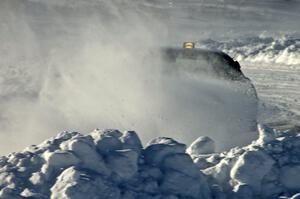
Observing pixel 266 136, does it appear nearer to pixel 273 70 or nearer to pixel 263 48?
pixel 273 70

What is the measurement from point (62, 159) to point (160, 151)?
271 cm

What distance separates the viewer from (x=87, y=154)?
56.6 ft

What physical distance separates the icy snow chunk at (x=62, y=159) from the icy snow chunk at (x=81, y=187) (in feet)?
1.30

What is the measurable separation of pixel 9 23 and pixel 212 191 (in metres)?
40.4

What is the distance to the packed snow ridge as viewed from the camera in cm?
1659

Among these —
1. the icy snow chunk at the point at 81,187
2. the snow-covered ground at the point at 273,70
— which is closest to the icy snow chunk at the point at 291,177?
the icy snow chunk at the point at 81,187

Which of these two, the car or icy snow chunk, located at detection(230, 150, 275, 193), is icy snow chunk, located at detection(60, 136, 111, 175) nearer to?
icy snow chunk, located at detection(230, 150, 275, 193)

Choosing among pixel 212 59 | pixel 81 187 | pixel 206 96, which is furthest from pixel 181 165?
pixel 212 59

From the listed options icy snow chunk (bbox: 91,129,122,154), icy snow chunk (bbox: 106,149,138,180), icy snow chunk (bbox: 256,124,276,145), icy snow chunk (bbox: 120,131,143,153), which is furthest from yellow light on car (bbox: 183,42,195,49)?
icy snow chunk (bbox: 106,149,138,180)

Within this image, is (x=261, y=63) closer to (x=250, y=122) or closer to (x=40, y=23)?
(x=40, y=23)

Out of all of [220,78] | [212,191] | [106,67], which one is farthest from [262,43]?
[212,191]

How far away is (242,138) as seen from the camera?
2511 centimetres

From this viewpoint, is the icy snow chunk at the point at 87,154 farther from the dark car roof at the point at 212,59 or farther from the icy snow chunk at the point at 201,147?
the dark car roof at the point at 212,59

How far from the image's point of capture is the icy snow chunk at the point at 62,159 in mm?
17047
